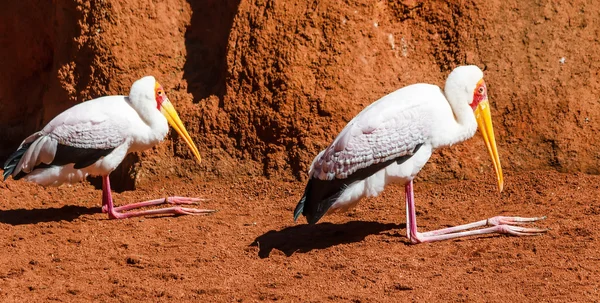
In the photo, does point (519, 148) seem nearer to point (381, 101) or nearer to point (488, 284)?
point (381, 101)

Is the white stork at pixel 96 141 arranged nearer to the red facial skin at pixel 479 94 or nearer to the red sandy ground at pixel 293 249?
the red sandy ground at pixel 293 249

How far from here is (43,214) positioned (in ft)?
24.8

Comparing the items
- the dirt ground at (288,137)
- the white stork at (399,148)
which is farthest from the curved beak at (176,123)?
the white stork at (399,148)

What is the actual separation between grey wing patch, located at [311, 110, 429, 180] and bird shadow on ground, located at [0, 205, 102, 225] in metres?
2.47

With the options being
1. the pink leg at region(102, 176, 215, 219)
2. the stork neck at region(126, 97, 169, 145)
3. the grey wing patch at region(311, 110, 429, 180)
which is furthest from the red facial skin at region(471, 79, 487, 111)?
the stork neck at region(126, 97, 169, 145)

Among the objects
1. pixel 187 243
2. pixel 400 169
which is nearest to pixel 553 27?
pixel 400 169

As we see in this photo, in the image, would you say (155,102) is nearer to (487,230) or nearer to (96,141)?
(96,141)

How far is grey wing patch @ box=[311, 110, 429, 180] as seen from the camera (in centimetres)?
617

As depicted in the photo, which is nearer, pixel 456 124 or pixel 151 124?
pixel 456 124

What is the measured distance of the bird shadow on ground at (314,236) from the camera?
647 centimetres

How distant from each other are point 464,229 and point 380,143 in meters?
0.88

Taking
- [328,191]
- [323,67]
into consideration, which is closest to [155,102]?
[323,67]

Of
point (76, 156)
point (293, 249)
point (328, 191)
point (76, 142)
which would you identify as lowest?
point (293, 249)

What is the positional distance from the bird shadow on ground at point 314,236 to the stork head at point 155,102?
4.23 ft
